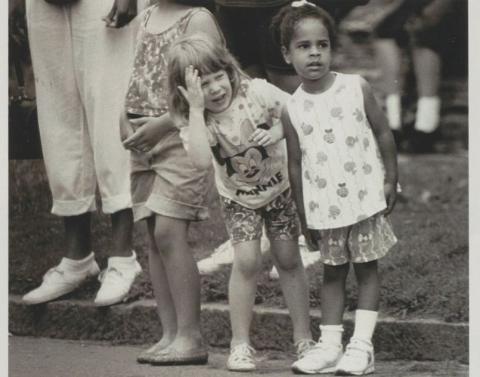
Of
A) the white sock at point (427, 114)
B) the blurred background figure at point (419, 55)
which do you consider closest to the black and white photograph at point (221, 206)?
the blurred background figure at point (419, 55)

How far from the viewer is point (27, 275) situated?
5594 millimetres

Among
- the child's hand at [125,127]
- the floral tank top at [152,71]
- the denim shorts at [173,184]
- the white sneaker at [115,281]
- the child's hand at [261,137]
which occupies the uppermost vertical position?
the floral tank top at [152,71]

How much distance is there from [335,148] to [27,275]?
174 centimetres

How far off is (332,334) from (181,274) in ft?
1.79

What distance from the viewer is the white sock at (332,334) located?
14.6 ft

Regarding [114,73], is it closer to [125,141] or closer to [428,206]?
[125,141]

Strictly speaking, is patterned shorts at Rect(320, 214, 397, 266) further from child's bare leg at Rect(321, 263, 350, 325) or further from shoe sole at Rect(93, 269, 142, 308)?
shoe sole at Rect(93, 269, 142, 308)

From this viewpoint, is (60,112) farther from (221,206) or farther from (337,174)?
(337,174)

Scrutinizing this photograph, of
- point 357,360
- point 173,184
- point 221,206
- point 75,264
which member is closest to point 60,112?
point 75,264

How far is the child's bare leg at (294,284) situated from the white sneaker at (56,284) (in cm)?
110

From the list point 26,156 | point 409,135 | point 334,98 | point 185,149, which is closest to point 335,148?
point 334,98

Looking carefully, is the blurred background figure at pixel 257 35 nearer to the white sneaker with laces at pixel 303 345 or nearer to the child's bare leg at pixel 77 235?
the child's bare leg at pixel 77 235

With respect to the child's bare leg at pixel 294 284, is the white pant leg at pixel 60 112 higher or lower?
higher

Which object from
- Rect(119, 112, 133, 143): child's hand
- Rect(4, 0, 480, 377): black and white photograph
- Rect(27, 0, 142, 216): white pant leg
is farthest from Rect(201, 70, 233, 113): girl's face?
Rect(27, 0, 142, 216): white pant leg
